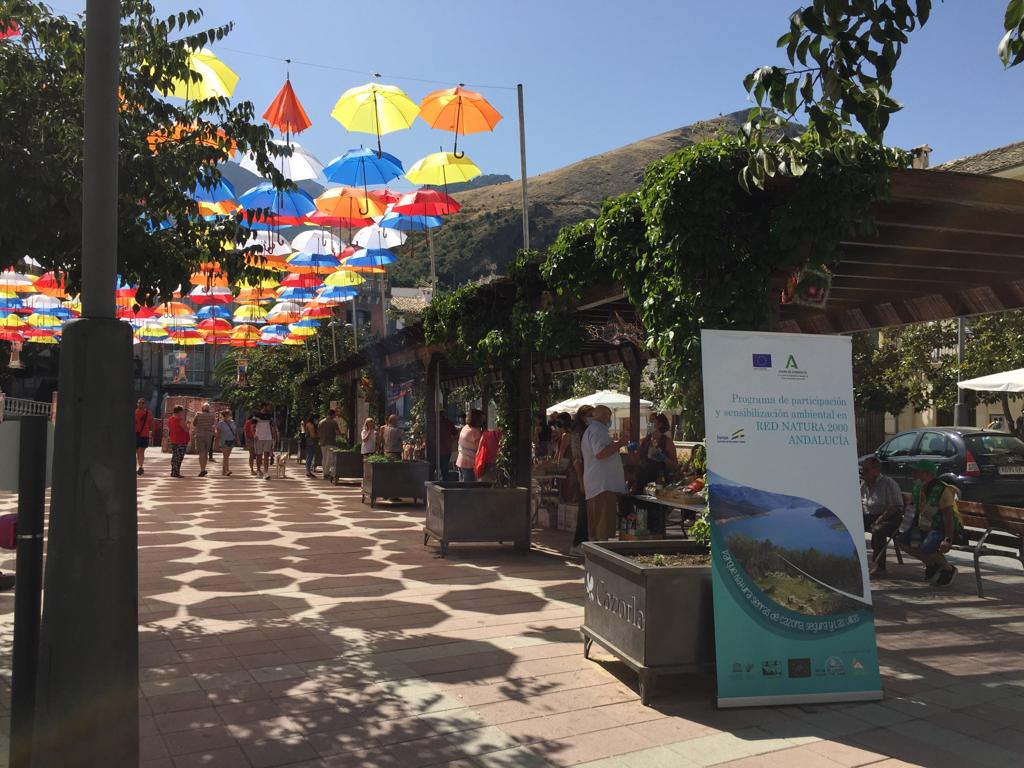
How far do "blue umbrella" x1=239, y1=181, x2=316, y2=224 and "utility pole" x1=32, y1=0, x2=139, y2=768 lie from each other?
10284 mm

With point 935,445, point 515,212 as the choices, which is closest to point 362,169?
point 935,445

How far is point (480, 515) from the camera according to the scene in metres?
9.34

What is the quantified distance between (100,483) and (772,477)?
131 inches

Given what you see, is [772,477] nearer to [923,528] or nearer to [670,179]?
[670,179]

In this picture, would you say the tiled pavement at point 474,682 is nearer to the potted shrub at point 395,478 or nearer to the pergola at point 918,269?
the pergola at point 918,269

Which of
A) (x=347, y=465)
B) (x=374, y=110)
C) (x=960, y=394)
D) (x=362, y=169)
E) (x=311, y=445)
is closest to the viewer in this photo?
(x=374, y=110)

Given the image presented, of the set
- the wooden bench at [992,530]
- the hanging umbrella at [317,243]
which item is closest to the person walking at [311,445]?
the hanging umbrella at [317,243]

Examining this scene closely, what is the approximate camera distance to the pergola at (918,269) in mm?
5766

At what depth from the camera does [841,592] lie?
478 cm

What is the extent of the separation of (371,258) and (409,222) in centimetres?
162

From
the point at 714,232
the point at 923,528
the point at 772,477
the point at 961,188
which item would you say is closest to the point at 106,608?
the point at 772,477

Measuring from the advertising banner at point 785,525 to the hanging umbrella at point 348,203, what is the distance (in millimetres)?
11761

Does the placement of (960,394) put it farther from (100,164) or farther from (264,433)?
(100,164)

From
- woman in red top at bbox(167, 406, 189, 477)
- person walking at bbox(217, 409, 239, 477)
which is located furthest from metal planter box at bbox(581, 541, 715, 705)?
person walking at bbox(217, 409, 239, 477)
